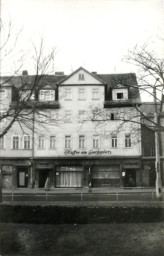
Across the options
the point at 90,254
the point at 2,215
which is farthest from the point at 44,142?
the point at 90,254

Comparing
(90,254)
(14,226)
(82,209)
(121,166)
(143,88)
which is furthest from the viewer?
(121,166)

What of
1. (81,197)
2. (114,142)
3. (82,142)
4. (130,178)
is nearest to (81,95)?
(82,142)

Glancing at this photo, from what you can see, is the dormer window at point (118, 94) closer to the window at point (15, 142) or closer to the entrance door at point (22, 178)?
the window at point (15, 142)

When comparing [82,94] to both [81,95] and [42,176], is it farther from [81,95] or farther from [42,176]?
[42,176]

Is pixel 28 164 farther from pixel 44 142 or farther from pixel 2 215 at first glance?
pixel 2 215

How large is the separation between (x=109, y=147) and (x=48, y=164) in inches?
274

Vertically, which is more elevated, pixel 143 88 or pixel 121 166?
pixel 143 88

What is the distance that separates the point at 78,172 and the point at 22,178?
6.34m

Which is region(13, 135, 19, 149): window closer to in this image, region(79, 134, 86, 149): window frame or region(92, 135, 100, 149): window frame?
region(79, 134, 86, 149): window frame

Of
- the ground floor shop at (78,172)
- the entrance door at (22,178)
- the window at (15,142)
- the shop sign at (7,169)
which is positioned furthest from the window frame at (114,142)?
the shop sign at (7,169)

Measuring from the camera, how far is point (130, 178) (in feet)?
120

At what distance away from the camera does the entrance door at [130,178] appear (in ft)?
120

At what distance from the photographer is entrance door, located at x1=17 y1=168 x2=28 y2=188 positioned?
38.0 meters

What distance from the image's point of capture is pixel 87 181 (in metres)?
37.1
